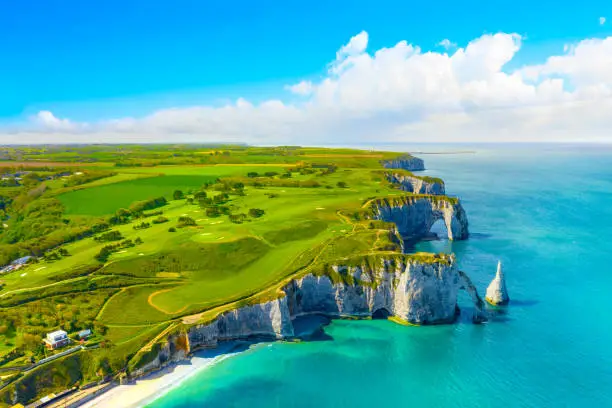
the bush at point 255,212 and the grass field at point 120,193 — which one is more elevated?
the grass field at point 120,193

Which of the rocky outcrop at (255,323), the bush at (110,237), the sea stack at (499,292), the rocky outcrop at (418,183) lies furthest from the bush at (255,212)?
the rocky outcrop at (418,183)

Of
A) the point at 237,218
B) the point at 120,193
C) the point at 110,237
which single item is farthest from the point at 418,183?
the point at 110,237

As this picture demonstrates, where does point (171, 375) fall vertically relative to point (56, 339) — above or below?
below

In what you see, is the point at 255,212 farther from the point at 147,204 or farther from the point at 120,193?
the point at 120,193

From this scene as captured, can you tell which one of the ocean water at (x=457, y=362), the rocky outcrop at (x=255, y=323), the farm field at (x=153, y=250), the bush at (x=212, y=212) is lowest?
the ocean water at (x=457, y=362)

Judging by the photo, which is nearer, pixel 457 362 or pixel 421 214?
pixel 457 362

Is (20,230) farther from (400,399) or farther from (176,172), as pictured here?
(400,399)

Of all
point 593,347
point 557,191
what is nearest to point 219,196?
point 593,347

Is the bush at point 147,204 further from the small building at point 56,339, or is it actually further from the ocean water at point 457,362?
the ocean water at point 457,362

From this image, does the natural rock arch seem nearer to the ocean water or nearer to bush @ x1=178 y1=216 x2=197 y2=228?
the ocean water
